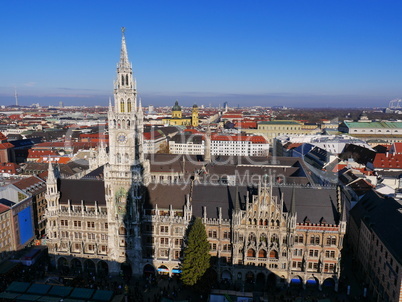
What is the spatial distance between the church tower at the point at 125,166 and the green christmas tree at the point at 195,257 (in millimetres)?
12962

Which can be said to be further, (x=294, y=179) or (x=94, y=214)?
(x=294, y=179)

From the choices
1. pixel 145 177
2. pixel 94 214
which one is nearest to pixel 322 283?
pixel 145 177

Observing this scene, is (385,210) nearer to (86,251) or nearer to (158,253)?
(158,253)

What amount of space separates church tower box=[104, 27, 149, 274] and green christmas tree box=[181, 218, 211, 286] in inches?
510

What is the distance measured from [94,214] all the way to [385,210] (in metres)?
62.3

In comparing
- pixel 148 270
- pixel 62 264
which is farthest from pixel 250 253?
pixel 62 264

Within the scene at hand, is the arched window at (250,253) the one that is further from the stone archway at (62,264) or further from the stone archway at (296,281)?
the stone archway at (62,264)

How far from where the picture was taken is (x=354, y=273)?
7119cm

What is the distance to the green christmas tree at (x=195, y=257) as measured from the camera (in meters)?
60.0

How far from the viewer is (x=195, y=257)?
197ft

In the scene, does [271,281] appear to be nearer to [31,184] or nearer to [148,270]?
[148,270]

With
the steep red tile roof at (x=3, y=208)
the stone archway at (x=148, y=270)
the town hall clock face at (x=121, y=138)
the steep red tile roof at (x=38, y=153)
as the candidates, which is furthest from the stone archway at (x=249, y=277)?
the steep red tile roof at (x=38, y=153)

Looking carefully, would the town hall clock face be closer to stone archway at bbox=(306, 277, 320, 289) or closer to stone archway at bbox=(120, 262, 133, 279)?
stone archway at bbox=(120, 262, 133, 279)

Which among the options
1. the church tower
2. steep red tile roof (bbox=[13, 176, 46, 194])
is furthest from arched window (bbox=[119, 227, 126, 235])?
steep red tile roof (bbox=[13, 176, 46, 194])
